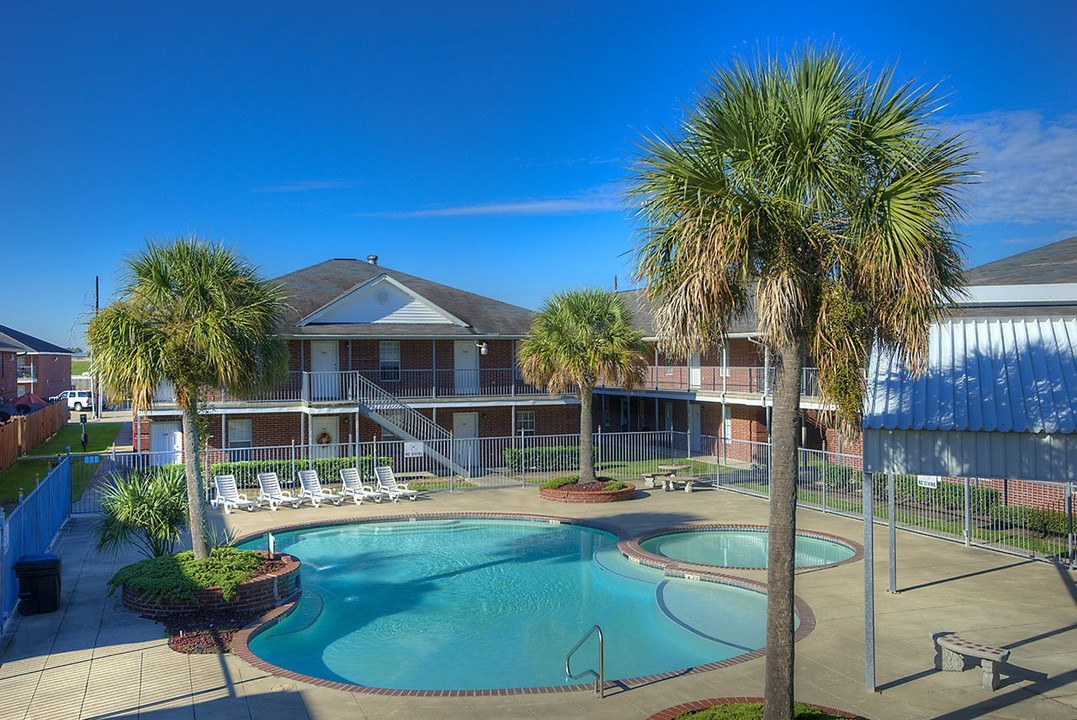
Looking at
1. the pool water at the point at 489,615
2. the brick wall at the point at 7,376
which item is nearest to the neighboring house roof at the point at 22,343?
the brick wall at the point at 7,376

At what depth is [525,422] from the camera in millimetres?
33688

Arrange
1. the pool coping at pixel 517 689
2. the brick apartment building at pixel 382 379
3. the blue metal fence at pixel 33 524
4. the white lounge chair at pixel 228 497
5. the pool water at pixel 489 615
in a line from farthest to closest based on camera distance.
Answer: the brick apartment building at pixel 382 379 < the white lounge chair at pixel 228 497 < the blue metal fence at pixel 33 524 < the pool water at pixel 489 615 < the pool coping at pixel 517 689

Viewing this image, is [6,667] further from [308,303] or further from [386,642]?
[308,303]

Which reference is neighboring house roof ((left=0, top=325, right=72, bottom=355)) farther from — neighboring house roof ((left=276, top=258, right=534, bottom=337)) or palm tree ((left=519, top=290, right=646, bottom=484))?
palm tree ((left=519, top=290, right=646, bottom=484))

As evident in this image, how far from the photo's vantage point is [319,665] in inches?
447

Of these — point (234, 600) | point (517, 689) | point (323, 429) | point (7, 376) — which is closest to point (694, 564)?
point (517, 689)

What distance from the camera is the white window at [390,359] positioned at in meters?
30.8

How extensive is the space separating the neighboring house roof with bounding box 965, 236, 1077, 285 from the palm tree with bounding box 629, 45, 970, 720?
13.1 meters

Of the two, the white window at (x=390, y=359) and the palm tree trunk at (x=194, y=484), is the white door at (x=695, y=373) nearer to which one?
the white window at (x=390, y=359)

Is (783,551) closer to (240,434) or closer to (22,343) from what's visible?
(240,434)

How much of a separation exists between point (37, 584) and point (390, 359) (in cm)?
1915

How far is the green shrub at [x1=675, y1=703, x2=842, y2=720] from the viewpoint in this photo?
7.86m

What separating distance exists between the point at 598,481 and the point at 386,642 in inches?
499

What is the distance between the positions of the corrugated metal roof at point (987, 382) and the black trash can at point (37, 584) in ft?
37.9
